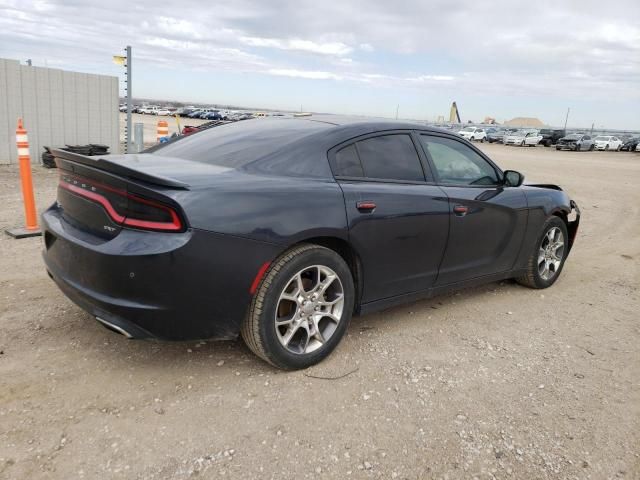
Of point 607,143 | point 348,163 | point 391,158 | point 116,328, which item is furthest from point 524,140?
point 116,328

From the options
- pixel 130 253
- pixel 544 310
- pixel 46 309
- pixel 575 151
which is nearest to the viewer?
pixel 130 253

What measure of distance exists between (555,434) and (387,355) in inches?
44.1

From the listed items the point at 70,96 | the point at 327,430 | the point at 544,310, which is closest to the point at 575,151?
the point at 70,96

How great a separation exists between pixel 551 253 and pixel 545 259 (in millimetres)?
111

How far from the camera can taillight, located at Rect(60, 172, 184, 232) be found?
2.63 meters

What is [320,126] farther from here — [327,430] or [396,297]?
[327,430]

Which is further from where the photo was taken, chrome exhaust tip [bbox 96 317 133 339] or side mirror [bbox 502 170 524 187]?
side mirror [bbox 502 170 524 187]

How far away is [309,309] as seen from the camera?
3184mm

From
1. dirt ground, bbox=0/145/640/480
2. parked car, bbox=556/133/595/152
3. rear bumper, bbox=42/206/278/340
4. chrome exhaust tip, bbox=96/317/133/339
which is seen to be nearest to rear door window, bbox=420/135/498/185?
dirt ground, bbox=0/145/640/480

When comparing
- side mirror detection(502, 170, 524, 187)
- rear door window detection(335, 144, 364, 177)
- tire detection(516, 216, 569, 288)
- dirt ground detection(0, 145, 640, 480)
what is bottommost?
dirt ground detection(0, 145, 640, 480)

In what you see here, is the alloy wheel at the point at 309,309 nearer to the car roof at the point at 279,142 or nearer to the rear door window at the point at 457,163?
the car roof at the point at 279,142

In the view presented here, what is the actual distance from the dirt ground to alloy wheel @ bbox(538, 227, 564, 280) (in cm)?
77

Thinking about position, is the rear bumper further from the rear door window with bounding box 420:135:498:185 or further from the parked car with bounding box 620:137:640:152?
the parked car with bounding box 620:137:640:152

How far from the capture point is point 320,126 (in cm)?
359
